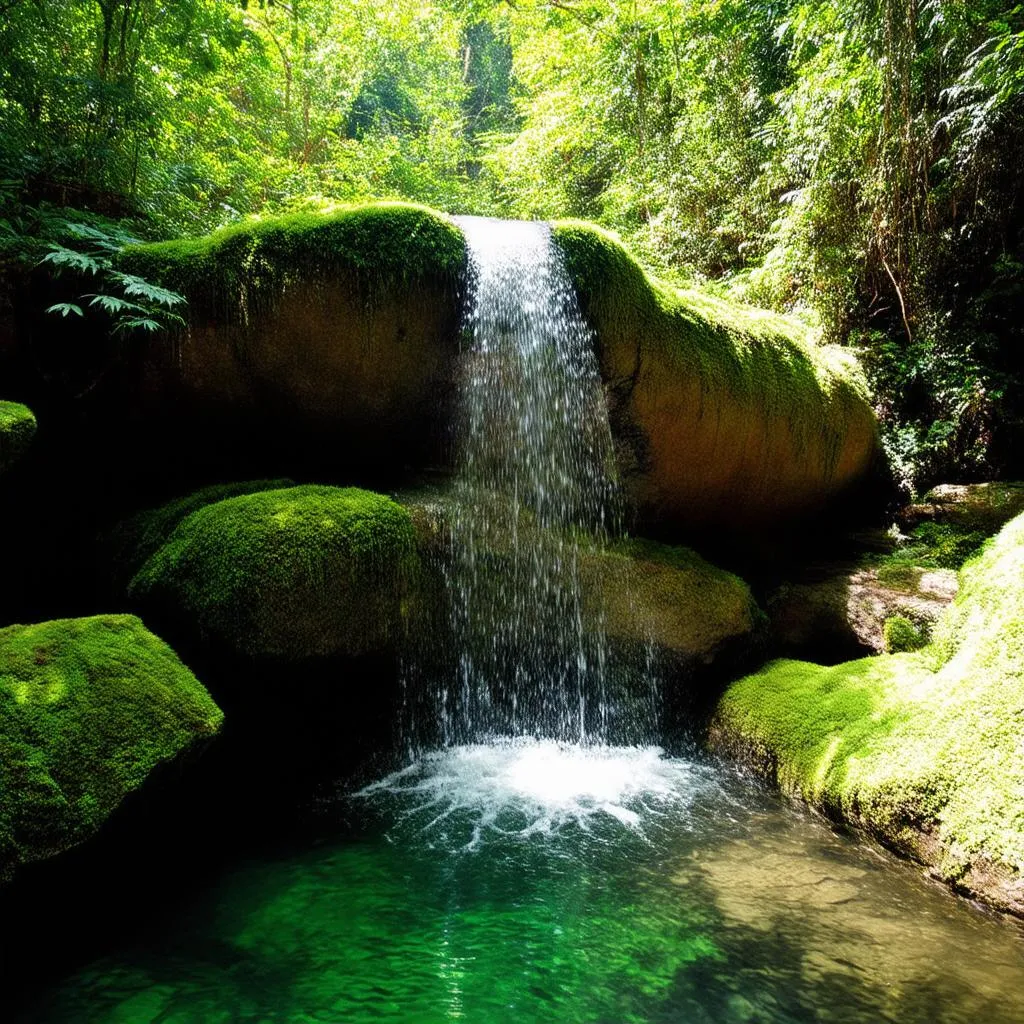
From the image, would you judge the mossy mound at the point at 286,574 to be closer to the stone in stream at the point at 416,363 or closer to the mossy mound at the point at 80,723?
the mossy mound at the point at 80,723

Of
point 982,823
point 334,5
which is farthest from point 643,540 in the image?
point 334,5

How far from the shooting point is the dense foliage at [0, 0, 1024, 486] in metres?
5.91

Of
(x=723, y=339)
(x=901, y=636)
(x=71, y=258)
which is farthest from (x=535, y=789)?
(x=71, y=258)

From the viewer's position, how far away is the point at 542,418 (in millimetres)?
5965

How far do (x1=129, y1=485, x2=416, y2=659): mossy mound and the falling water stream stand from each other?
1.06 metres

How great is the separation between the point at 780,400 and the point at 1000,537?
2.56 metres

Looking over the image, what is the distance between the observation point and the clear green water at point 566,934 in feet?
7.82

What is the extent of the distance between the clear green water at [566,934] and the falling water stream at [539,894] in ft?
0.04

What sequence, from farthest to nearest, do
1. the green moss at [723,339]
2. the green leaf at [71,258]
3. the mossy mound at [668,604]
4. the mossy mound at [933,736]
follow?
the green moss at [723,339], the mossy mound at [668,604], the green leaf at [71,258], the mossy mound at [933,736]

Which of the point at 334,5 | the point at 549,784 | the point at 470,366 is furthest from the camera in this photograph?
the point at 334,5

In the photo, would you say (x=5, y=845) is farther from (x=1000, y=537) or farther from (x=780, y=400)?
(x=780, y=400)

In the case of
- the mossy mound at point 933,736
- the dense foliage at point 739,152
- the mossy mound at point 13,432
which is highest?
the dense foliage at point 739,152

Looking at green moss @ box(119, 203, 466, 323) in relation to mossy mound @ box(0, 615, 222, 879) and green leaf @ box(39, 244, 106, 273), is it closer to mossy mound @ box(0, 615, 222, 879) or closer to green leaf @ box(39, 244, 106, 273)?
green leaf @ box(39, 244, 106, 273)

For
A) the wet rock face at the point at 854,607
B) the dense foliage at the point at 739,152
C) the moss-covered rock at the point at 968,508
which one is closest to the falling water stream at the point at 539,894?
the wet rock face at the point at 854,607
